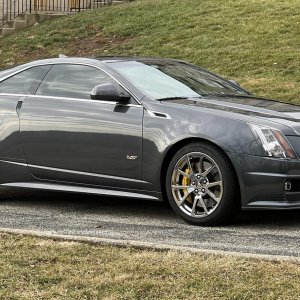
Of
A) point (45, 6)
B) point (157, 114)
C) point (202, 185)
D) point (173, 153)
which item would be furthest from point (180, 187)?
point (45, 6)

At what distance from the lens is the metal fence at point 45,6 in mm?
23625

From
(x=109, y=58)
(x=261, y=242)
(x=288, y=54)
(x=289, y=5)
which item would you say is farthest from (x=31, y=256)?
(x=289, y=5)

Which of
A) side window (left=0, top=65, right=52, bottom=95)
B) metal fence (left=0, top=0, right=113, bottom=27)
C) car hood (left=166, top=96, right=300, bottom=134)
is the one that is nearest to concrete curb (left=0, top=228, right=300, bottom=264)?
car hood (left=166, top=96, right=300, bottom=134)

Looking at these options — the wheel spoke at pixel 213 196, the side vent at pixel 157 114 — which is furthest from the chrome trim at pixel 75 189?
the side vent at pixel 157 114

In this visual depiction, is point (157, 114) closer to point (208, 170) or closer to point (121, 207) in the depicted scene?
point (208, 170)

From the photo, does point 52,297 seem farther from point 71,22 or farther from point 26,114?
point 71,22

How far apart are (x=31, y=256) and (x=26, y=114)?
253cm

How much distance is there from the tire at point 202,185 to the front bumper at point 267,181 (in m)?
0.11

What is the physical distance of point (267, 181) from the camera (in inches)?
247

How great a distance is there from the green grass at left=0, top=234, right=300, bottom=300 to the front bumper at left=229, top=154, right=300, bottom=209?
1.29 m

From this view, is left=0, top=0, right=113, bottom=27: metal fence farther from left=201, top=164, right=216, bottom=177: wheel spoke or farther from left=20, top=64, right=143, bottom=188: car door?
left=201, top=164, right=216, bottom=177: wheel spoke

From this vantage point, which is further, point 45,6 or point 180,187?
point 45,6

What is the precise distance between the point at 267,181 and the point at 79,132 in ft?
6.18

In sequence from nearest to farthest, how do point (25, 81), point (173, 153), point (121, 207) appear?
point (173, 153) < point (121, 207) < point (25, 81)
